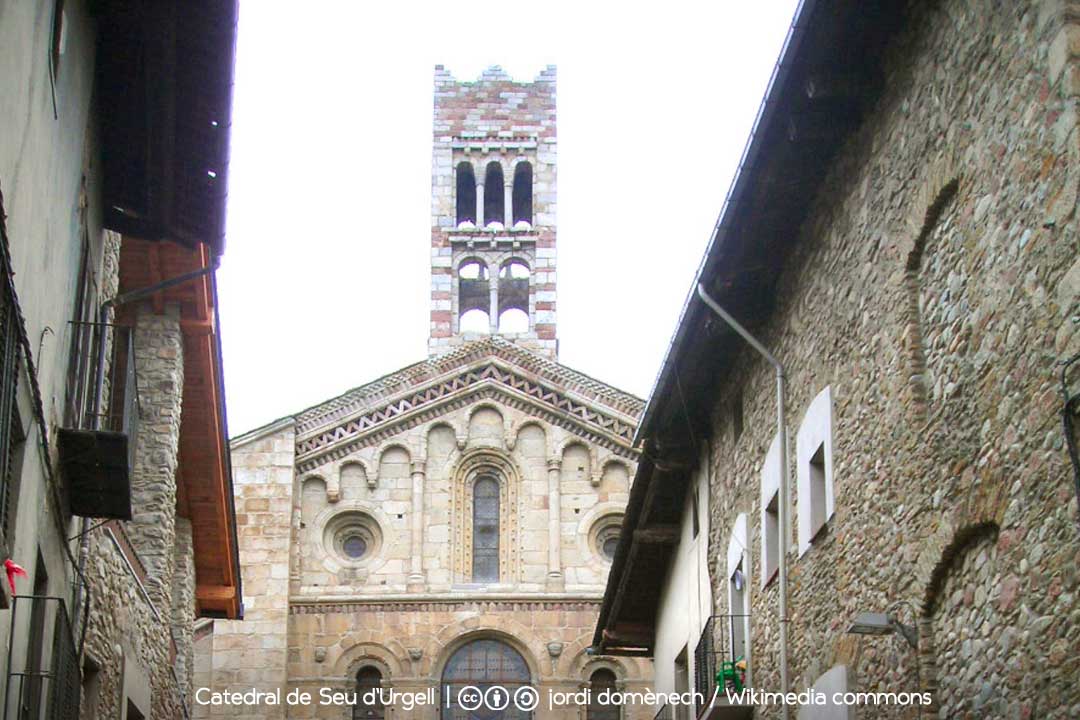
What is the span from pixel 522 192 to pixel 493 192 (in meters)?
0.75

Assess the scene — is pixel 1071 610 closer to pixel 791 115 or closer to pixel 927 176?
pixel 927 176

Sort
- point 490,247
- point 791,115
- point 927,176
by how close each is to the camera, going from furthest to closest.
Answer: point 490,247 → point 791,115 → point 927,176

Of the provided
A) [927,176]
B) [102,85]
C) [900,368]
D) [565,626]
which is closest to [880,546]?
[900,368]

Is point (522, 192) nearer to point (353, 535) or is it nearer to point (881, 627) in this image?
point (353, 535)

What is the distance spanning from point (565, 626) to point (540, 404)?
4856mm

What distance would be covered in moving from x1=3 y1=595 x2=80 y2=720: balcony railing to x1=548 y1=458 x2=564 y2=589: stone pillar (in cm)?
2619

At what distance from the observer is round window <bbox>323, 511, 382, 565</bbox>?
132ft

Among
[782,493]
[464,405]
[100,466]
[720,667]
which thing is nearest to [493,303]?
[464,405]

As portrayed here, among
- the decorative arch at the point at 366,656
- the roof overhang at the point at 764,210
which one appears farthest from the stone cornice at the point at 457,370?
the roof overhang at the point at 764,210

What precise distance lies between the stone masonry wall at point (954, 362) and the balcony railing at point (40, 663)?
506cm

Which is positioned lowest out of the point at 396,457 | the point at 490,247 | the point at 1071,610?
the point at 1071,610

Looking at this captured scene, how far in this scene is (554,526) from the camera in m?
39.9

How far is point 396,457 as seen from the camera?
40844mm

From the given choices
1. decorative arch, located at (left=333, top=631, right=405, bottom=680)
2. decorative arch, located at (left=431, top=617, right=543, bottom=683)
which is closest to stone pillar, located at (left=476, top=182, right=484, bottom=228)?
decorative arch, located at (left=431, top=617, right=543, bottom=683)
